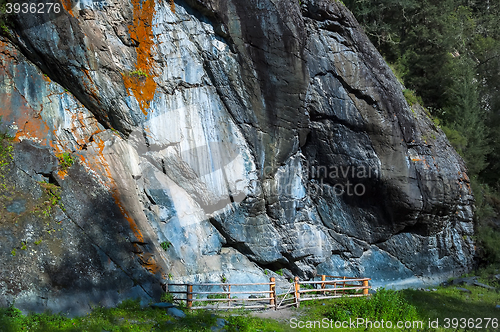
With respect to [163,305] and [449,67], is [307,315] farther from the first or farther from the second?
[449,67]

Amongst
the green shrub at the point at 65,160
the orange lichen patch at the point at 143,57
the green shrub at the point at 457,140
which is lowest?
the green shrub at the point at 65,160

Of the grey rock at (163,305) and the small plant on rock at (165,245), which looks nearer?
the grey rock at (163,305)

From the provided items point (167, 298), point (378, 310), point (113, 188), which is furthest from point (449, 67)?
point (167, 298)

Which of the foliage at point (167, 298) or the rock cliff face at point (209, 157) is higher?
the rock cliff face at point (209, 157)

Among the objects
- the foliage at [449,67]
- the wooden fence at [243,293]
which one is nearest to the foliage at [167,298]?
the wooden fence at [243,293]


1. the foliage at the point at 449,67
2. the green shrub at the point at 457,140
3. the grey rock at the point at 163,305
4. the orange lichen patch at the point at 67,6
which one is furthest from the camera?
the foliage at the point at 449,67

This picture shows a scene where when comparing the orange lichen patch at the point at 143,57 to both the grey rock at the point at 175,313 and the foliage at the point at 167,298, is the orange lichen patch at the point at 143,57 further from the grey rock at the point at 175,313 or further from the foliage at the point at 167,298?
the grey rock at the point at 175,313

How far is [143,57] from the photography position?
1213 centimetres

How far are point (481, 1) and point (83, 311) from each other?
2936 cm

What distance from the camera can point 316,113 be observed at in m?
14.3

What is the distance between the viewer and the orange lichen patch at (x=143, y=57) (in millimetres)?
11883

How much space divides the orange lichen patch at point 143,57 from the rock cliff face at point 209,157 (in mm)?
43

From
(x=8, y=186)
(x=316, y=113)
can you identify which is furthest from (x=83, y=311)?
(x=316, y=113)

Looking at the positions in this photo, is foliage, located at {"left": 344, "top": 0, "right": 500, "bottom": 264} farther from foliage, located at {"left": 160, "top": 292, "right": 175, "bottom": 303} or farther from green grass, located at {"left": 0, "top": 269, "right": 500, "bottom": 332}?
foliage, located at {"left": 160, "top": 292, "right": 175, "bottom": 303}
